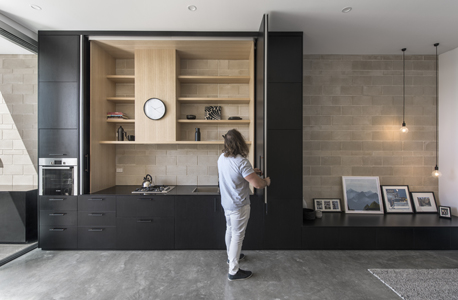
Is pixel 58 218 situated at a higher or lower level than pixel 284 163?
lower

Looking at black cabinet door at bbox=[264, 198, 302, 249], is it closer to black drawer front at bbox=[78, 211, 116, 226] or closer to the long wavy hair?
the long wavy hair

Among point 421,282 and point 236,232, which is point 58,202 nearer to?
point 236,232

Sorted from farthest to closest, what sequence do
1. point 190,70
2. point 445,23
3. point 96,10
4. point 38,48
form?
point 190,70 < point 38,48 < point 445,23 < point 96,10

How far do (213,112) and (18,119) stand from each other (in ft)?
8.02

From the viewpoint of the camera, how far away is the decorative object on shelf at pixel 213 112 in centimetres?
358

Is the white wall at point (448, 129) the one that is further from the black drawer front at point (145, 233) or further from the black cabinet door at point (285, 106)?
the black drawer front at point (145, 233)

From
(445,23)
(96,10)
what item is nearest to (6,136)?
(96,10)

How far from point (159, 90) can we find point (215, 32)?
1.07 m

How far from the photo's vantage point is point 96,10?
260cm

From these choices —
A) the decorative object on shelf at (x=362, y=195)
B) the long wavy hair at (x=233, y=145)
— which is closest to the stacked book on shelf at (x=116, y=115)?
the long wavy hair at (x=233, y=145)

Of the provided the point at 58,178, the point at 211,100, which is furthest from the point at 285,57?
the point at 58,178

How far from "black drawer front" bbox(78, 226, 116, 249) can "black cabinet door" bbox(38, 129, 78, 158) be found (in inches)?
37.5

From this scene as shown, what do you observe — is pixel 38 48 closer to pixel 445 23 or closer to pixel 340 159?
pixel 340 159

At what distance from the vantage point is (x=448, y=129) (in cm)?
355
